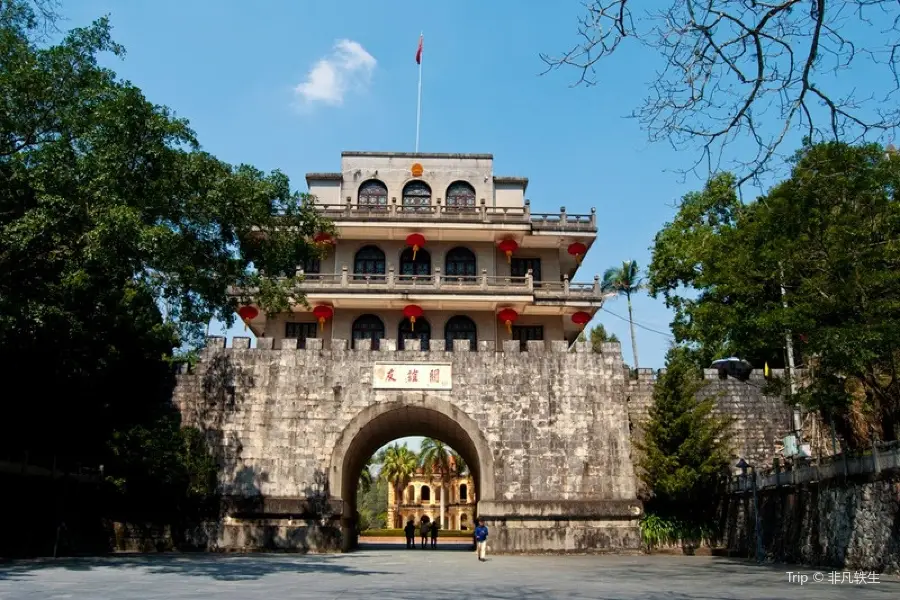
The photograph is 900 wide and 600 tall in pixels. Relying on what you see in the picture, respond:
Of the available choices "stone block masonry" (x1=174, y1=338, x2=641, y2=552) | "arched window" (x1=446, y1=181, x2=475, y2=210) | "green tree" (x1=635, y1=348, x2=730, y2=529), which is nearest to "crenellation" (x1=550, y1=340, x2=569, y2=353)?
"stone block masonry" (x1=174, y1=338, x2=641, y2=552)

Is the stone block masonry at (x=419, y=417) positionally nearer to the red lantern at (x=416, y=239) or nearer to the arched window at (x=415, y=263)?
the red lantern at (x=416, y=239)

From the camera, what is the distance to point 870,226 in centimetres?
1342

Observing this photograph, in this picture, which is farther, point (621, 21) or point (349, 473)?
point (349, 473)

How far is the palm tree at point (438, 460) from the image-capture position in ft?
170

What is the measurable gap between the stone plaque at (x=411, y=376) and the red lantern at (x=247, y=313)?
8836 mm

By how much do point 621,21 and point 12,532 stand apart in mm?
16317

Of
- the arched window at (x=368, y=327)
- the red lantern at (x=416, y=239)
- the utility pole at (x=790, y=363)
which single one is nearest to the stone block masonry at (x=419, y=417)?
the utility pole at (x=790, y=363)

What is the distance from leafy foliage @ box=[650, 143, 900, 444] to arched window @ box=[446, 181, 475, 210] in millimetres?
13920

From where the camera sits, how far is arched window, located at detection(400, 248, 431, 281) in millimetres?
27719

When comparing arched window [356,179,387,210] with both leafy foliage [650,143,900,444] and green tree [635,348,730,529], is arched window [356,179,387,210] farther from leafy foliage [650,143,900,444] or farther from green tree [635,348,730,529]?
leafy foliage [650,143,900,444]

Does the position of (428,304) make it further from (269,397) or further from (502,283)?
(269,397)

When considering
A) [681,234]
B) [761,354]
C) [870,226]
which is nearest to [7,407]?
[761,354]

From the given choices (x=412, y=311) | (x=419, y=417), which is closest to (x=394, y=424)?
(x=419, y=417)

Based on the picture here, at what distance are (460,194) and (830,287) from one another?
17.3 metres
